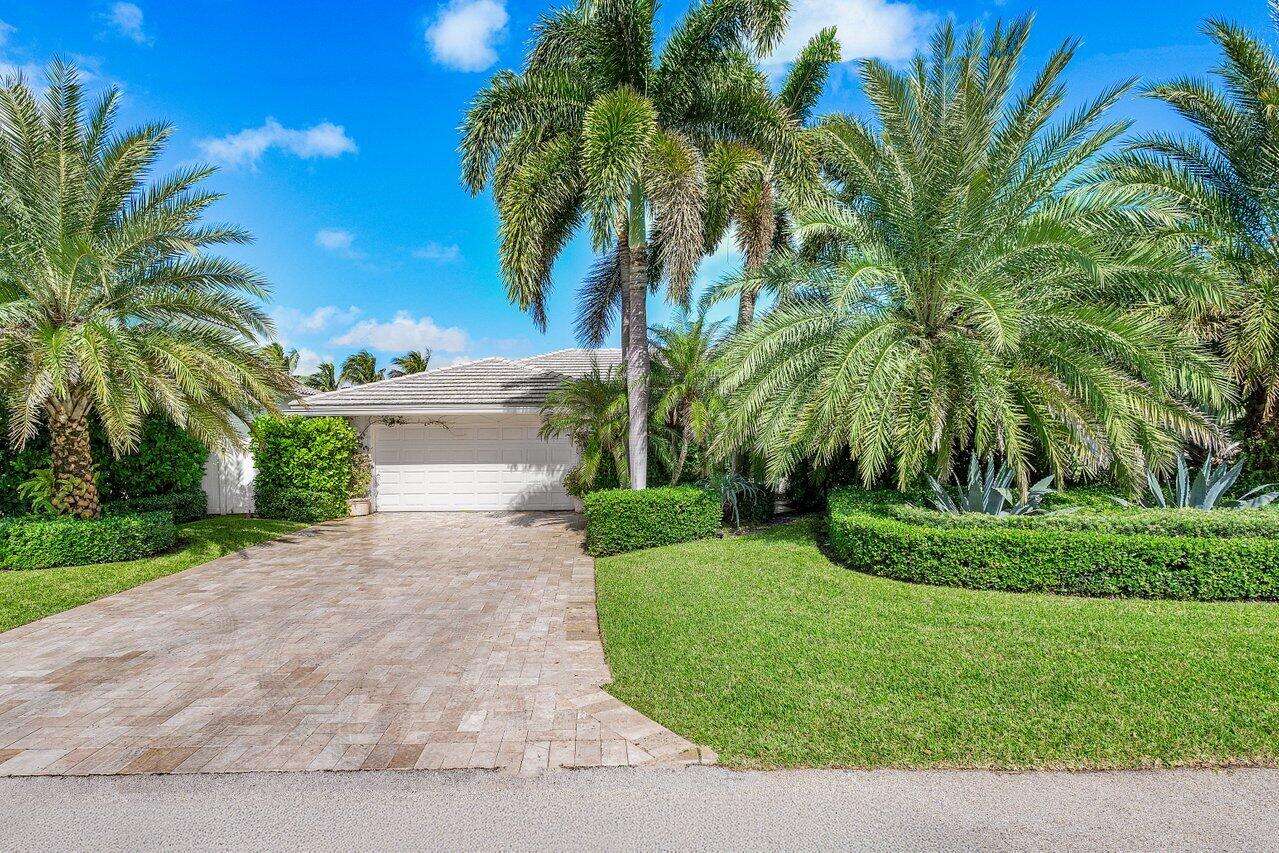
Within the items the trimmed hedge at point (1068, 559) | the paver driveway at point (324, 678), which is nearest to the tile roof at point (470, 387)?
the paver driveway at point (324, 678)

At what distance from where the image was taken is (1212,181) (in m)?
9.13

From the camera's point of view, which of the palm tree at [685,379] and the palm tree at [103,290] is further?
the palm tree at [685,379]

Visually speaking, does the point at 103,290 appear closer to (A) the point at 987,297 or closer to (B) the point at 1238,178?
(A) the point at 987,297

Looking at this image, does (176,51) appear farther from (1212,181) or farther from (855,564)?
(1212,181)

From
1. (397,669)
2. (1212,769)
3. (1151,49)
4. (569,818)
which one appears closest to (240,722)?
(397,669)

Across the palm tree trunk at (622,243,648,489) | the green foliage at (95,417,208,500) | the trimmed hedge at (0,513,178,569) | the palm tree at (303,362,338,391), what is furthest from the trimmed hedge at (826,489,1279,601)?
the palm tree at (303,362,338,391)

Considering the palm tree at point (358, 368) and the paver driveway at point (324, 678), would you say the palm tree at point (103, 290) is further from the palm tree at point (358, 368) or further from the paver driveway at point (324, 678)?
the palm tree at point (358, 368)

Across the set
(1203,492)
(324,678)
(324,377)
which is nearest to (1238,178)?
(1203,492)

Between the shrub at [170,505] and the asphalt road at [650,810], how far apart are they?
9105 mm

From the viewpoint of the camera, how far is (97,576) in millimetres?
8906

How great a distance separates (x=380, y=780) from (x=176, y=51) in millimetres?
12021

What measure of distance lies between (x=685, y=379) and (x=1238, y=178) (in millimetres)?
8579

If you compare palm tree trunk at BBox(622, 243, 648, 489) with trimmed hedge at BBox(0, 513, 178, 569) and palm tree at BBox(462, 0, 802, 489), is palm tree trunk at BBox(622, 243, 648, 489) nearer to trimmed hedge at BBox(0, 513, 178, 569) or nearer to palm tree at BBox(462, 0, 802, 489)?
palm tree at BBox(462, 0, 802, 489)

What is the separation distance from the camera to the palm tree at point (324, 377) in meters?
37.1
